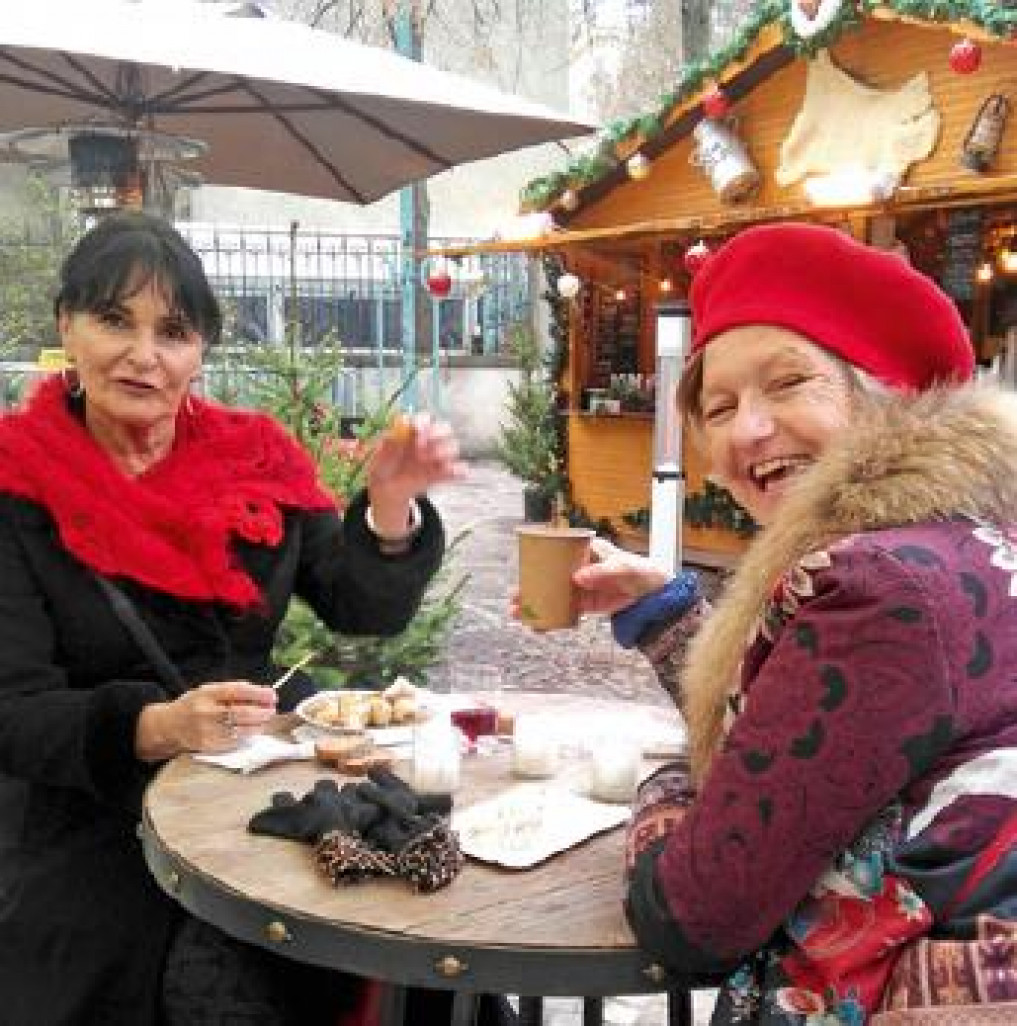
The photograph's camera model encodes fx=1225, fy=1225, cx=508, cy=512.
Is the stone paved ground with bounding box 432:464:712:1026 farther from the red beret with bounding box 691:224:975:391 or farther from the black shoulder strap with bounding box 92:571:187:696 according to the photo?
the red beret with bounding box 691:224:975:391

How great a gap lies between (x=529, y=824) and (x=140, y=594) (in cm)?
92

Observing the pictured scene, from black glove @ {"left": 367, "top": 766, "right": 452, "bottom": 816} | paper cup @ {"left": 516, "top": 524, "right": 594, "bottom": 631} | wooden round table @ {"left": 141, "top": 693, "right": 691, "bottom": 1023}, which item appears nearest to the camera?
wooden round table @ {"left": 141, "top": 693, "right": 691, "bottom": 1023}

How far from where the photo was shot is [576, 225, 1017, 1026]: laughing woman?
3.95ft

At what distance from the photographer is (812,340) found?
152 centimetres

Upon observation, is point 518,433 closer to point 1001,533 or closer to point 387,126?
point 387,126

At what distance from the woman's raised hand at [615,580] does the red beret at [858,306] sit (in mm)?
581

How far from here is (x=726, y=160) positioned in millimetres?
9273

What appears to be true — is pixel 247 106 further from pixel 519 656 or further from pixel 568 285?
pixel 568 285

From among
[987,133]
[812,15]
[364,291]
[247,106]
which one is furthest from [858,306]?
[364,291]

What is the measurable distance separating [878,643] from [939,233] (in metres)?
8.50

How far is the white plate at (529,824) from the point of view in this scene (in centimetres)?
174

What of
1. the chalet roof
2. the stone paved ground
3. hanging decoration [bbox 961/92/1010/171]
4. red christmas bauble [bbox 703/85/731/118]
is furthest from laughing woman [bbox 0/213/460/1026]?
red christmas bauble [bbox 703/85/731/118]

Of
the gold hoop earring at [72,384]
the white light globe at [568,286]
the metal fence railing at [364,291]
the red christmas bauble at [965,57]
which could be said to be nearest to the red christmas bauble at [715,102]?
the white light globe at [568,286]

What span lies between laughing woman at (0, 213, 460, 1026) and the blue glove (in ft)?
1.82
